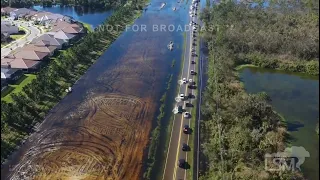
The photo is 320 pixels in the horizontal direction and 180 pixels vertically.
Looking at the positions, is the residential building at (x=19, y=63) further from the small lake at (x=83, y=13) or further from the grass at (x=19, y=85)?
the small lake at (x=83, y=13)

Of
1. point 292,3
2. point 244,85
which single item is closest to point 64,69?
point 244,85

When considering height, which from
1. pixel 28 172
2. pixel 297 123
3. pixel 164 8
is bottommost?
pixel 28 172

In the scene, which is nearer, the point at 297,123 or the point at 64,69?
the point at 297,123

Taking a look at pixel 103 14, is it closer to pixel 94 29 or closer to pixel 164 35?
pixel 94 29

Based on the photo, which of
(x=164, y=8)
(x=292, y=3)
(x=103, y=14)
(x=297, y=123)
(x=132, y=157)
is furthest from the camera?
(x=164, y=8)

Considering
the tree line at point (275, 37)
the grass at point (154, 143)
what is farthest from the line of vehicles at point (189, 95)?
the tree line at point (275, 37)

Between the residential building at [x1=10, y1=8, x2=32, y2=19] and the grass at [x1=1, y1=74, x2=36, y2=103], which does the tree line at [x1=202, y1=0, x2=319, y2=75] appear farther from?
the residential building at [x1=10, y1=8, x2=32, y2=19]

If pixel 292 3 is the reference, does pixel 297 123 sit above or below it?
below
